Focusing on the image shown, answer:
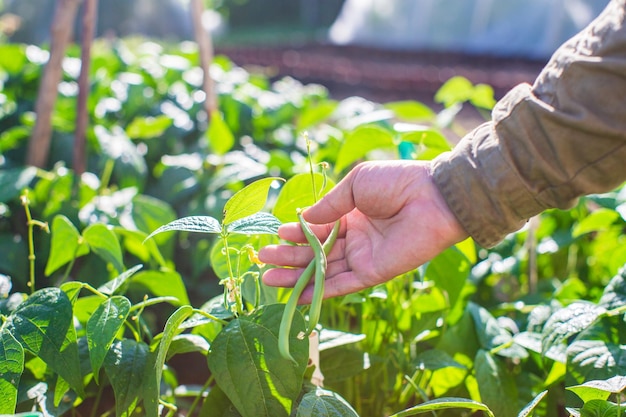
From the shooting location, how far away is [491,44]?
879 centimetres

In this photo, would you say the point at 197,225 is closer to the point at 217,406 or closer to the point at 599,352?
the point at 217,406

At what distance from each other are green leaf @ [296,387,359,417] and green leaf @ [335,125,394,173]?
587 mm

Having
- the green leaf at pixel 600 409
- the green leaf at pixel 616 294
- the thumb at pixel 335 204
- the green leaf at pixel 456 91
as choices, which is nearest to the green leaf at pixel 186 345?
the thumb at pixel 335 204

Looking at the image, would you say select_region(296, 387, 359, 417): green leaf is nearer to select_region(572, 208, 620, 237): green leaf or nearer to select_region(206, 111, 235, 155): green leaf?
select_region(572, 208, 620, 237): green leaf

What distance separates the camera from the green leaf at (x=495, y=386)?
42.8 inches

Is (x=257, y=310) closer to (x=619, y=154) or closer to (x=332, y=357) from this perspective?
(x=332, y=357)

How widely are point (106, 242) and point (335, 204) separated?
372mm

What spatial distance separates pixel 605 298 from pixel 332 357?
436mm

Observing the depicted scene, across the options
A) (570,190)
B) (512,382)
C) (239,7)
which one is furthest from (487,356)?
(239,7)

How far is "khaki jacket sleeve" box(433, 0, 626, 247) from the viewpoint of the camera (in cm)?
92

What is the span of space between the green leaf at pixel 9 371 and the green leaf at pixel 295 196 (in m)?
0.43

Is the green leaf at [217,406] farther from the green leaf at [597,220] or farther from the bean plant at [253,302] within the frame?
the green leaf at [597,220]

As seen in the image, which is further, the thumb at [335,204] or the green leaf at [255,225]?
the thumb at [335,204]

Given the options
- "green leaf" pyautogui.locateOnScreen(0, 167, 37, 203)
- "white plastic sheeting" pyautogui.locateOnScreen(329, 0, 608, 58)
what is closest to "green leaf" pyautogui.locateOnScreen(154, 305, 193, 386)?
"green leaf" pyautogui.locateOnScreen(0, 167, 37, 203)
